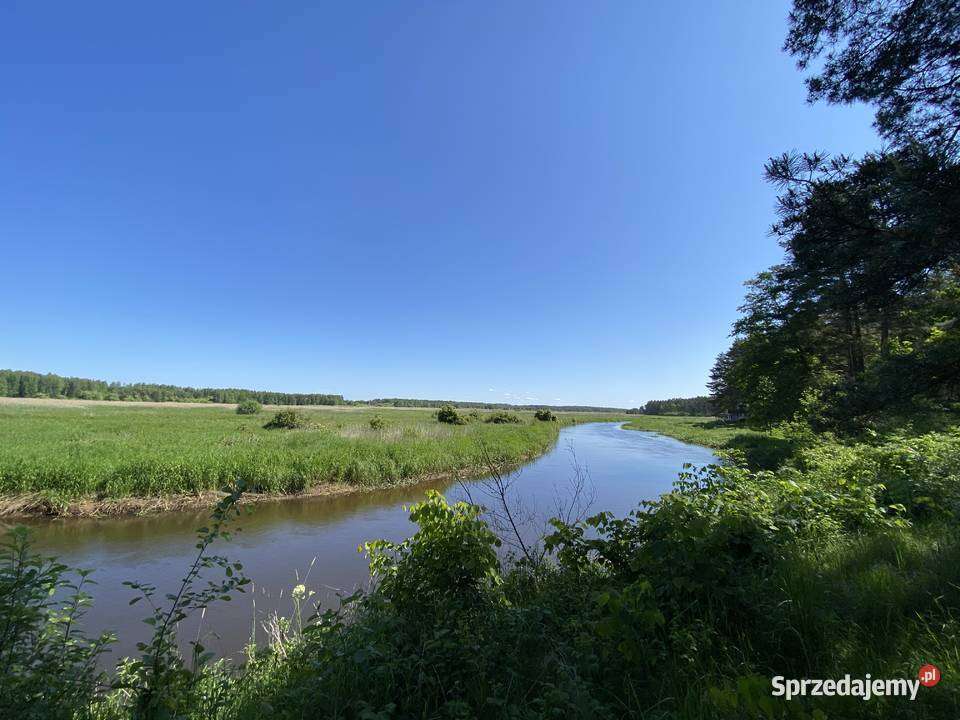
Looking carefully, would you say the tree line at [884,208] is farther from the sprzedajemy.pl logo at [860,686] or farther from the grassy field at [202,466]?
the grassy field at [202,466]

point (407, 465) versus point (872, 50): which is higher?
point (872, 50)

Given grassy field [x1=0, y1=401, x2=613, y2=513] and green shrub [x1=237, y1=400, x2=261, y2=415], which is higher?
green shrub [x1=237, y1=400, x2=261, y2=415]

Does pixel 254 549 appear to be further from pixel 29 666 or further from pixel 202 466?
pixel 29 666

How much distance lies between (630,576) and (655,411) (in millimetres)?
147832

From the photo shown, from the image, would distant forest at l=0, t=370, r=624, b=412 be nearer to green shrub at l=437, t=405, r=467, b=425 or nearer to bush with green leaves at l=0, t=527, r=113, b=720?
green shrub at l=437, t=405, r=467, b=425

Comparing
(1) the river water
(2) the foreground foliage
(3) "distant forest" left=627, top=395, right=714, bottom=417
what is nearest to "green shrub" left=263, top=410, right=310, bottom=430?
(1) the river water

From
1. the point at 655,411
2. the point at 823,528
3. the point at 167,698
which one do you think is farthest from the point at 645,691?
the point at 655,411

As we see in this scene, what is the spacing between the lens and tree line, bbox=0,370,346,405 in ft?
335

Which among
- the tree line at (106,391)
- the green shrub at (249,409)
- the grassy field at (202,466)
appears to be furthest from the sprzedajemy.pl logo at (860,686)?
the tree line at (106,391)

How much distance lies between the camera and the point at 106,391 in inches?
4311

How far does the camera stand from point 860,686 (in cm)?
217

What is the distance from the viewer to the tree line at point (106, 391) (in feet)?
335

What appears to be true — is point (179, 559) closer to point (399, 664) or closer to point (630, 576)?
point (399, 664)

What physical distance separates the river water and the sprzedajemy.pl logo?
5.22m
